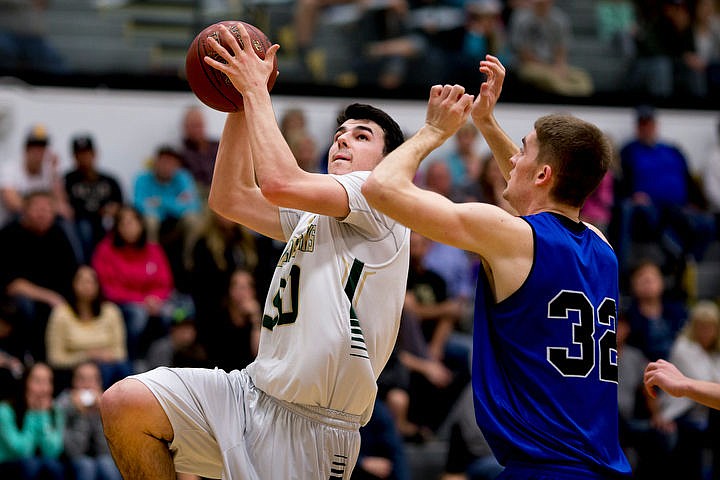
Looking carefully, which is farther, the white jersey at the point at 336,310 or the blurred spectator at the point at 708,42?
the blurred spectator at the point at 708,42

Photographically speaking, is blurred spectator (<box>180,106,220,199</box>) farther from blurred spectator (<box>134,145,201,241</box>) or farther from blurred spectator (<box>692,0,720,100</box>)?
blurred spectator (<box>692,0,720,100</box>)

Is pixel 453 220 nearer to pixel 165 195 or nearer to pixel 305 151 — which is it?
pixel 305 151

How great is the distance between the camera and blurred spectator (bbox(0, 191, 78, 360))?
31.6 feet

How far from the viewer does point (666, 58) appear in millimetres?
14203

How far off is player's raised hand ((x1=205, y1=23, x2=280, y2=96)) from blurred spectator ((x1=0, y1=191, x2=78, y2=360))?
554cm

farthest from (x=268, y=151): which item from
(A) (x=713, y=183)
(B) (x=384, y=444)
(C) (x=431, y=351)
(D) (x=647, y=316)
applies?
→ (A) (x=713, y=183)

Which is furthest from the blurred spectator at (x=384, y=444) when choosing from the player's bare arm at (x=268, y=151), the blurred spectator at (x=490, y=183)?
the player's bare arm at (x=268, y=151)

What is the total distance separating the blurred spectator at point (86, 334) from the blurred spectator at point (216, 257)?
2.83 ft

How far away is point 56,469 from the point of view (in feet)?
27.5

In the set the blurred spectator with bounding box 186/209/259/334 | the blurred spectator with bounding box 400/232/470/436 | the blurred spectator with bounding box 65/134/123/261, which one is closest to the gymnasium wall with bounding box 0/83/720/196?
the blurred spectator with bounding box 65/134/123/261

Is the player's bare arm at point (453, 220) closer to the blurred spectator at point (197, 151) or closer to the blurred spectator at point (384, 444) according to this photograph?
the blurred spectator at point (384, 444)

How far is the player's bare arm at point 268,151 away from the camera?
4.46 meters

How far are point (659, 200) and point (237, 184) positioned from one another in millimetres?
8941

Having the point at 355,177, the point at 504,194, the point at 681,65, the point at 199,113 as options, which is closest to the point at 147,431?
the point at 355,177
